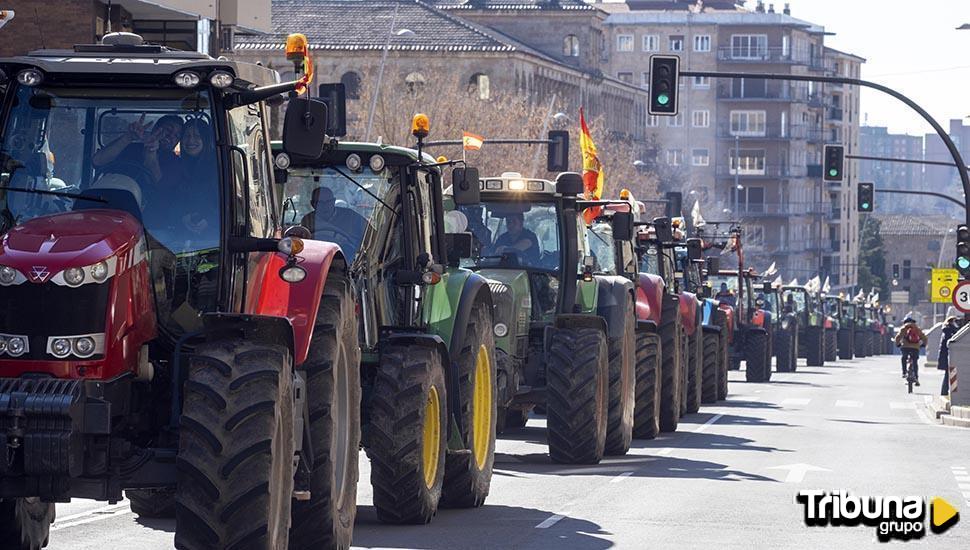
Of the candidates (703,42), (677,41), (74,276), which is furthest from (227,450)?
(677,41)

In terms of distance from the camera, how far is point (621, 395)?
21.1m

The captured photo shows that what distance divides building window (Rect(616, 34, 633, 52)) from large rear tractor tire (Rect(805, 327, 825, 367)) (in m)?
105

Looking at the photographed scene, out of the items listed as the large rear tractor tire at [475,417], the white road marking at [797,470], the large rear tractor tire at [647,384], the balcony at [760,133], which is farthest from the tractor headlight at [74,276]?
the balcony at [760,133]

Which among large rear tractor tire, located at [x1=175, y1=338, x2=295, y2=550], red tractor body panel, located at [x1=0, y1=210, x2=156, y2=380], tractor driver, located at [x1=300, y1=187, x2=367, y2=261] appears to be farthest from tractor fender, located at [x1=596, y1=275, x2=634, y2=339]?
large rear tractor tire, located at [x1=175, y1=338, x2=295, y2=550]

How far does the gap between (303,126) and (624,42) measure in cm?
16406

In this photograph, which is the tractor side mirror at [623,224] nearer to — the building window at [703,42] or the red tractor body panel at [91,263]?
the red tractor body panel at [91,263]

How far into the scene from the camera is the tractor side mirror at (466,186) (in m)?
16.2

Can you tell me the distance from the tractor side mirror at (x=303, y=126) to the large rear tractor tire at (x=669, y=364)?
15361 millimetres

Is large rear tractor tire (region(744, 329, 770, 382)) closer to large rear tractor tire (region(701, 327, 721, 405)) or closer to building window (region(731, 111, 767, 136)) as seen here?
large rear tractor tire (region(701, 327, 721, 405))

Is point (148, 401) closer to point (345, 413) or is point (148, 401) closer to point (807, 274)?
point (345, 413)

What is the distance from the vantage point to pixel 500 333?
64.0 feet

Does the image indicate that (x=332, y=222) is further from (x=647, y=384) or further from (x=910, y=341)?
(x=910, y=341)

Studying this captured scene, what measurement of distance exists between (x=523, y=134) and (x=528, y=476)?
57.1 meters

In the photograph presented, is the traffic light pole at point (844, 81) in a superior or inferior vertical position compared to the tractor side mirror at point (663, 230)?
superior
